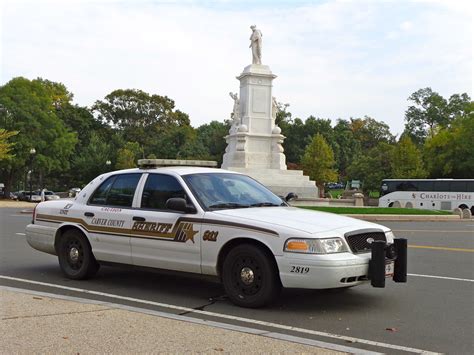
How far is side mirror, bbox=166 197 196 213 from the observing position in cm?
709

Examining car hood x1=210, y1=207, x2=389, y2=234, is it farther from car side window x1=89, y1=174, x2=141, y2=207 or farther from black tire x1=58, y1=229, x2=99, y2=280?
black tire x1=58, y1=229, x2=99, y2=280

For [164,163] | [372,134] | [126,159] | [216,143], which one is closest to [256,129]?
[164,163]

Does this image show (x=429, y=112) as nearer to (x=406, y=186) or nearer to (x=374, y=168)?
(x=374, y=168)

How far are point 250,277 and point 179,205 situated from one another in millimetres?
1243

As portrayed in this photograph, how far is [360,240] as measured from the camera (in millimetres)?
6656

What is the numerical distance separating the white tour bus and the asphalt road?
1305 inches

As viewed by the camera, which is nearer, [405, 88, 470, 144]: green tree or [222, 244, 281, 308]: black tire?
[222, 244, 281, 308]: black tire

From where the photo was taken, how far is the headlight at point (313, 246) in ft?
20.6

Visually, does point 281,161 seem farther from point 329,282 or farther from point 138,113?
point 138,113

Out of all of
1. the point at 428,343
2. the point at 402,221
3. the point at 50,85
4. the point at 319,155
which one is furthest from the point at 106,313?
the point at 50,85

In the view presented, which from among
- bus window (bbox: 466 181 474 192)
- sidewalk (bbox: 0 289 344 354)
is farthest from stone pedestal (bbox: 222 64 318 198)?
sidewalk (bbox: 0 289 344 354)

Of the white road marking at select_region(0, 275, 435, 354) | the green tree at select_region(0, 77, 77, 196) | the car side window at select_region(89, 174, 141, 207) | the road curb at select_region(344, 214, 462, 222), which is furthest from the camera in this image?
the green tree at select_region(0, 77, 77, 196)

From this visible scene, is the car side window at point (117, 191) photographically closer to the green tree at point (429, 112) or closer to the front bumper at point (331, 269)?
the front bumper at point (331, 269)

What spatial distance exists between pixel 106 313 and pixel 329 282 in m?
2.35
